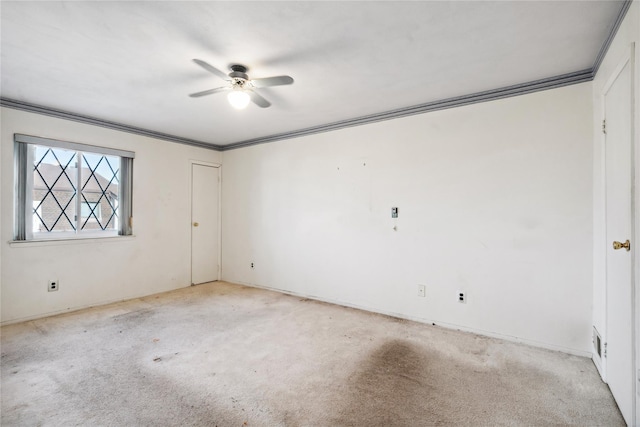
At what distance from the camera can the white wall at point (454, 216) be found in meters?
2.61

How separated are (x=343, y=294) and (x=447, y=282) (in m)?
1.35

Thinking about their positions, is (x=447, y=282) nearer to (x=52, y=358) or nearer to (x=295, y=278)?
(x=295, y=278)

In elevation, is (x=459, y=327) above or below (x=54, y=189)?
below

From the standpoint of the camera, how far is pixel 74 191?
12.2ft

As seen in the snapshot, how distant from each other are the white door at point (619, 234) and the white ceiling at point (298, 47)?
1.69 ft

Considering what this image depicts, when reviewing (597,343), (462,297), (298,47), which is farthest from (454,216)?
(298,47)

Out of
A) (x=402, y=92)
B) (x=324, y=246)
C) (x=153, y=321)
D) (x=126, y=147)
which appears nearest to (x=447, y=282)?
(x=324, y=246)

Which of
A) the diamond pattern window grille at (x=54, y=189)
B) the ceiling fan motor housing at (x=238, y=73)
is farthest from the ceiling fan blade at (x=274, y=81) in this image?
the diamond pattern window grille at (x=54, y=189)

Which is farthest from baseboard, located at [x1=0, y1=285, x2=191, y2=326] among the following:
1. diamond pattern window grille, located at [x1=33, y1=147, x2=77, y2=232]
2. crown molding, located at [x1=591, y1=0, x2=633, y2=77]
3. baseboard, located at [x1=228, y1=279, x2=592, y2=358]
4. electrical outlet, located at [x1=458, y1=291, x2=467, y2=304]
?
crown molding, located at [x1=591, y1=0, x2=633, y2=77]

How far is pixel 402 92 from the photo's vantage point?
9.77 ft

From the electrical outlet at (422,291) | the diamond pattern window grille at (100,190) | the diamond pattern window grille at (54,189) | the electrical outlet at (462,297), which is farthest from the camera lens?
the diamond pattern window grille at (100,190)

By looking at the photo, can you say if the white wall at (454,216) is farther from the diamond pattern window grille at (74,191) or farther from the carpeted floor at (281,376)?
the diamond pattern window grille at (74,191)

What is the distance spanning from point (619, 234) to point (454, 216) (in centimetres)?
136

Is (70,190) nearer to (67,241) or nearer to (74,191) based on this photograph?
(74,191)
